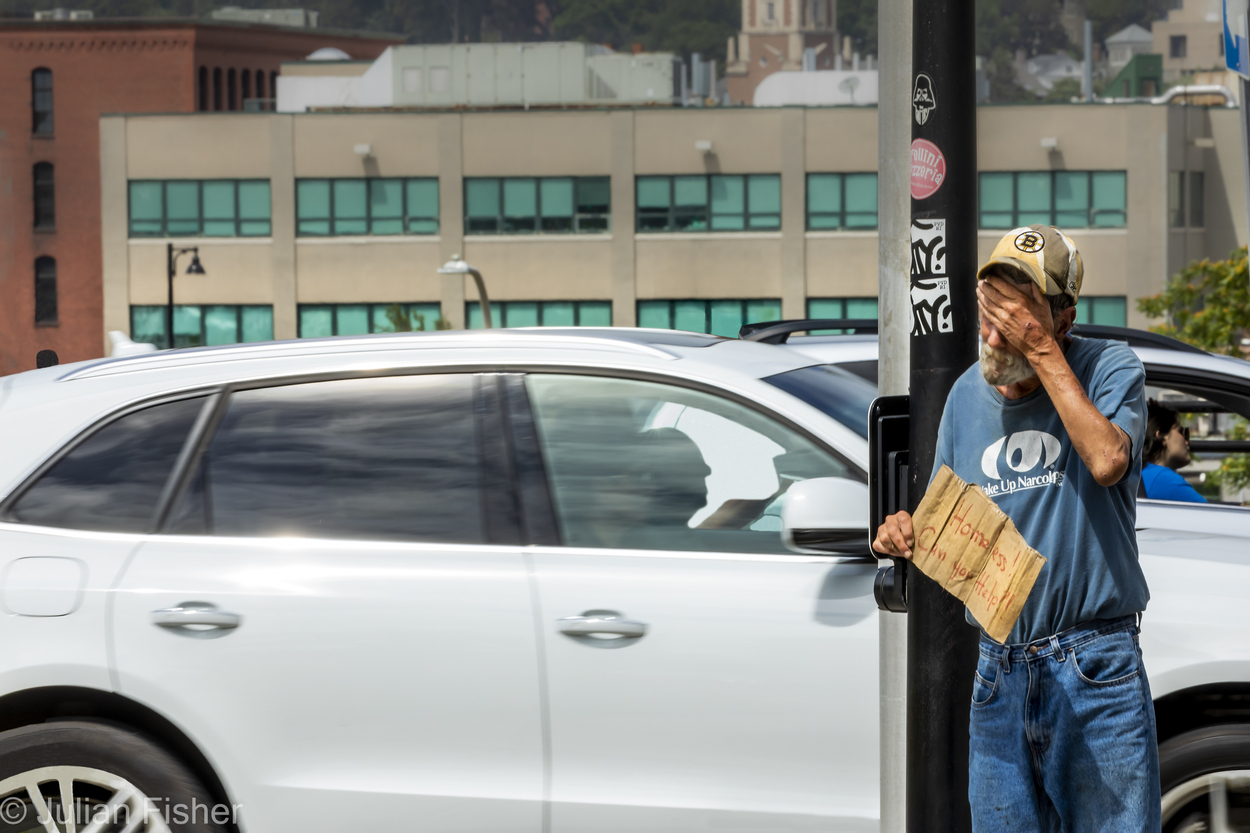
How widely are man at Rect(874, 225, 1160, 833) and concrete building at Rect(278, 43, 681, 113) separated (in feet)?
199

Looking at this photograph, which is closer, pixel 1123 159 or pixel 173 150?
pixel 1123 159

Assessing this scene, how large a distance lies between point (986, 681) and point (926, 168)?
3.66ft

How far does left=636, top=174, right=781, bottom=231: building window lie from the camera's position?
5466 centimetres

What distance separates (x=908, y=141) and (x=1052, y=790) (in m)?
1.64

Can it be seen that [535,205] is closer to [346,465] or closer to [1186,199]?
[1186,199]

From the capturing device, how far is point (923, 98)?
10.7ft

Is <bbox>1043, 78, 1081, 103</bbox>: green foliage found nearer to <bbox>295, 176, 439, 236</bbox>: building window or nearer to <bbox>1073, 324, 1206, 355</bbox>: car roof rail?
<bbox>295, 176, 439, 236</bbox>: building window

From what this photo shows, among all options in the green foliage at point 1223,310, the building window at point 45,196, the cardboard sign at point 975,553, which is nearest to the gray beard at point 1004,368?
the cardboard sign at point 975,553

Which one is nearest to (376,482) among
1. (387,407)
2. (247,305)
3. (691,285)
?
(387,407)

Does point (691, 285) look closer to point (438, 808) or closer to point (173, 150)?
point (173, 150)

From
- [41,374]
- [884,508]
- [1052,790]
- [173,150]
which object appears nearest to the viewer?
[1052,790]

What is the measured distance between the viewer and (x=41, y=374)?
425 centimetres

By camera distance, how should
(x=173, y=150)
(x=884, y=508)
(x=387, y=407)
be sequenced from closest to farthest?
1. (x=884, y=508)
2. (x=387, y=407)
3. (x=173, y=150)

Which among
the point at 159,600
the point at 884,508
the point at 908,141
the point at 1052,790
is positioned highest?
the point at 908,141
